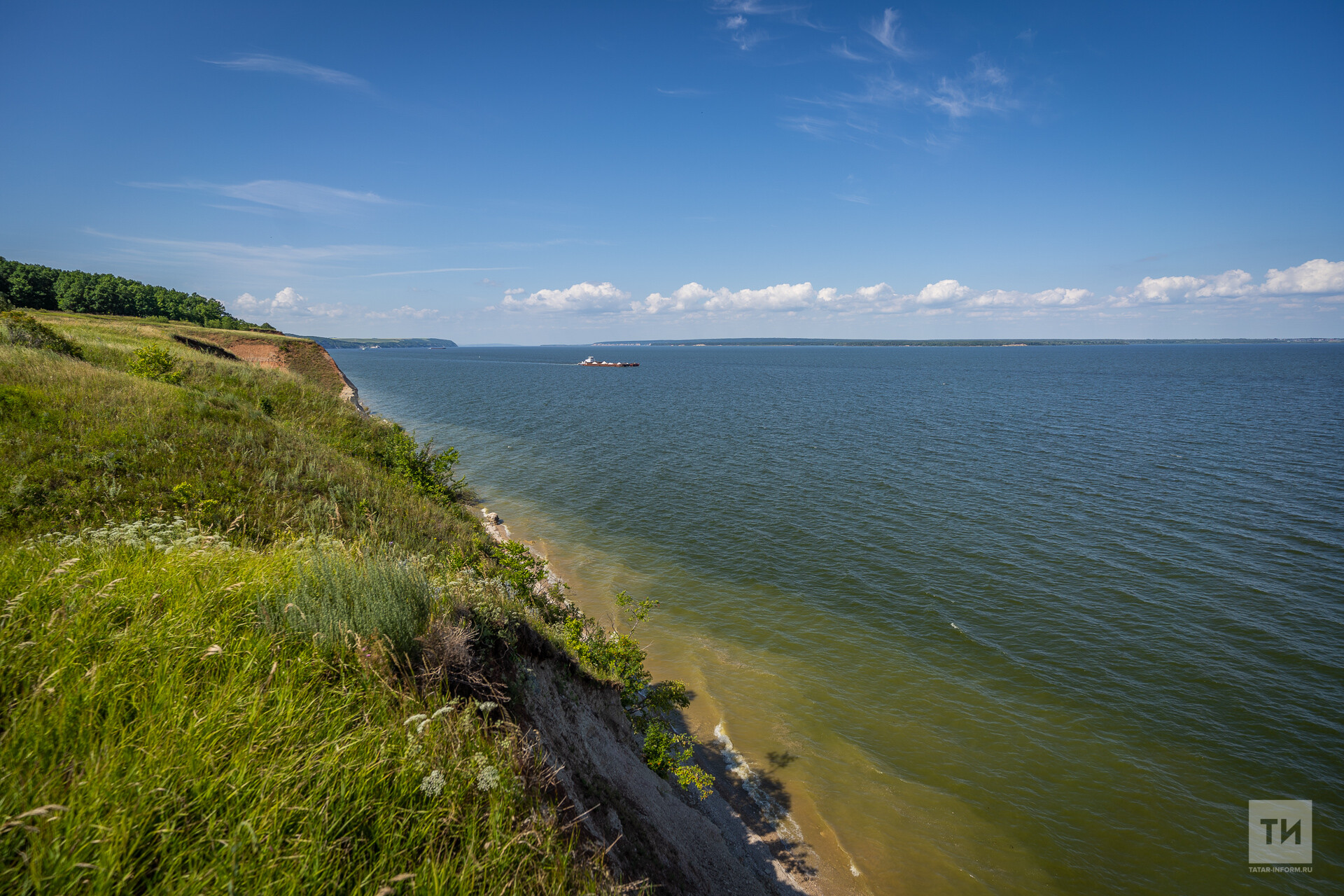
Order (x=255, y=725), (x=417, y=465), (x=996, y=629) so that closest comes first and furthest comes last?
1. (x=255, y=725)
2. (x=996, y=629)
3. (x=417, y=465)

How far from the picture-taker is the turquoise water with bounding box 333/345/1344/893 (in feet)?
40.2

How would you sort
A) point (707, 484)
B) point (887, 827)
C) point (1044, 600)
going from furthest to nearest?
point (707, 484) < point (1044, 600) < point (887, 827)

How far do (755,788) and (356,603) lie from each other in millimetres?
11649

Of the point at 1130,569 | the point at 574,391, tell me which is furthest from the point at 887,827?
the point at 574,391

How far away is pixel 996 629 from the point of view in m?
19.0

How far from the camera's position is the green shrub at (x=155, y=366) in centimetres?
2009

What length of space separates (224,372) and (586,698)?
27.4m

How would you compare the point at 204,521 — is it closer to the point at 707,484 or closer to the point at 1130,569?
the point at 707,484

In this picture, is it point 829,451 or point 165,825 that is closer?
point 165,825

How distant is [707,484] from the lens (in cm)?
3509

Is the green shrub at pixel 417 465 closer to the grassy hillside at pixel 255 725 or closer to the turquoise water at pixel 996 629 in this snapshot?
the turquoise water at pixel 996 629

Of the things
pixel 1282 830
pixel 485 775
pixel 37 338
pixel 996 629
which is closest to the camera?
pixel 485 775

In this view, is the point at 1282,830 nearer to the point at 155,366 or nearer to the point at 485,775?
the point at 485,775

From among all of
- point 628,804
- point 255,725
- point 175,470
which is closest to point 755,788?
point 628,804
